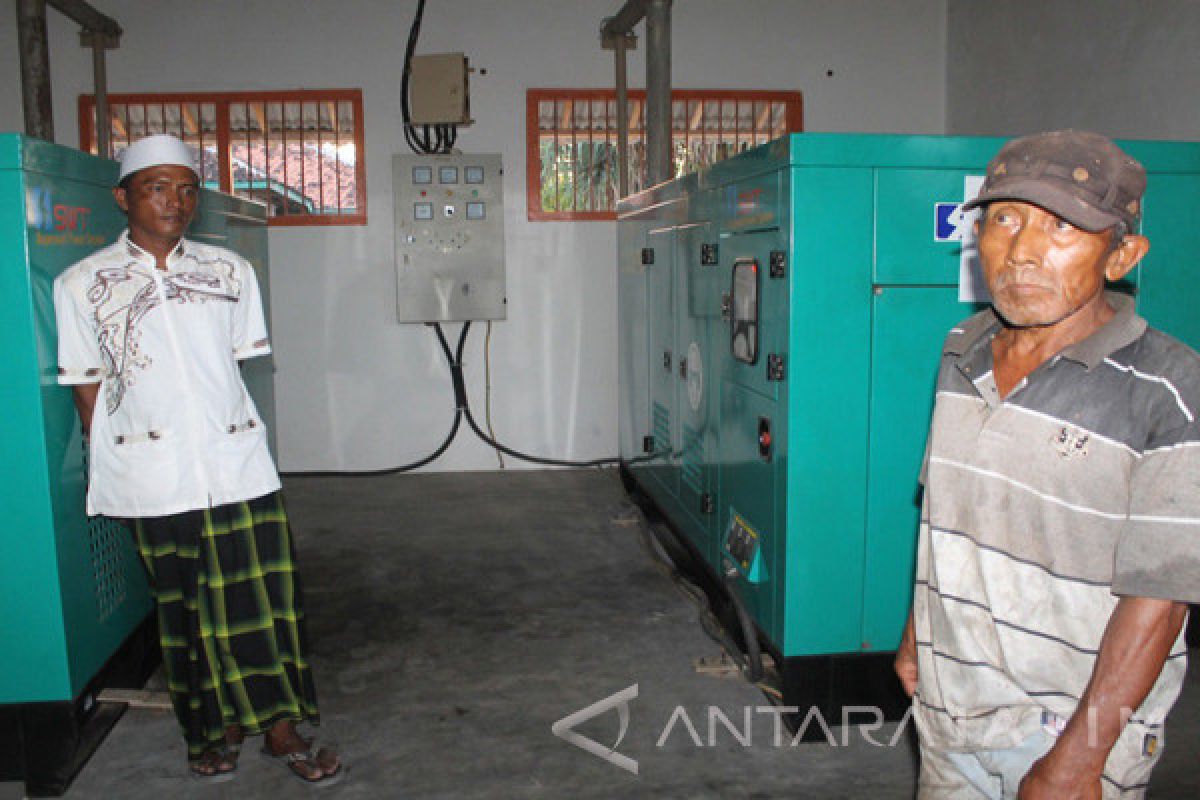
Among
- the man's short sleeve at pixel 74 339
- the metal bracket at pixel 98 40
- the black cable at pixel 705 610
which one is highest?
the metal bracket at pixel 98 40

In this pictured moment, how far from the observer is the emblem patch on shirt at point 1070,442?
3.52ft

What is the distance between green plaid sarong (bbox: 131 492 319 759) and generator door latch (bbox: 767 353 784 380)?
4.13ft

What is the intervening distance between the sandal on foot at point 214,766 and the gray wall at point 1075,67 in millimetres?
4057

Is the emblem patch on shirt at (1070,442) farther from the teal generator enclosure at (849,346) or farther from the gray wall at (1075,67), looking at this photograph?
the gray wall at (1075,67)

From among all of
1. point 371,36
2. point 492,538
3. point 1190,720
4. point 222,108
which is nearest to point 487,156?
point 371,36

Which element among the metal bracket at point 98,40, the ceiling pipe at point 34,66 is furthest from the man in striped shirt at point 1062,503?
the metal bracket at point 98,40

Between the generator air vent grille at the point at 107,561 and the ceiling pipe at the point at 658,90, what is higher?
the ceiling pipe at the point at 658,90

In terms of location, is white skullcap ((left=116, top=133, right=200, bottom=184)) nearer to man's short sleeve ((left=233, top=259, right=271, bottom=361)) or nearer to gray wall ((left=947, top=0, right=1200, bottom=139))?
man's short sleeve ((left=233, top=259, right=271, bottom=361))

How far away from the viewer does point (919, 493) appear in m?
2.43

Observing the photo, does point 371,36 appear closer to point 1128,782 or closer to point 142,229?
point 142,229

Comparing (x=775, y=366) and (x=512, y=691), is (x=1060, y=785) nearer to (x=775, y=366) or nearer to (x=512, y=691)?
(x=775, y=366)

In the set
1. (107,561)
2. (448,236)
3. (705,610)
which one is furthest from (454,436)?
(107,561)

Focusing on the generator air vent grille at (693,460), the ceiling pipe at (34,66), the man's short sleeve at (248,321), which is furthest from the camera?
the ceiling pipe at (34,66)

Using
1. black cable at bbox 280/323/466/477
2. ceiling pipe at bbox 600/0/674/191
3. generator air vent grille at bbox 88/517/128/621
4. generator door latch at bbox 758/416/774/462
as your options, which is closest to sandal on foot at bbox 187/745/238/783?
generator air vent grille at bbox 88/517/128/621
